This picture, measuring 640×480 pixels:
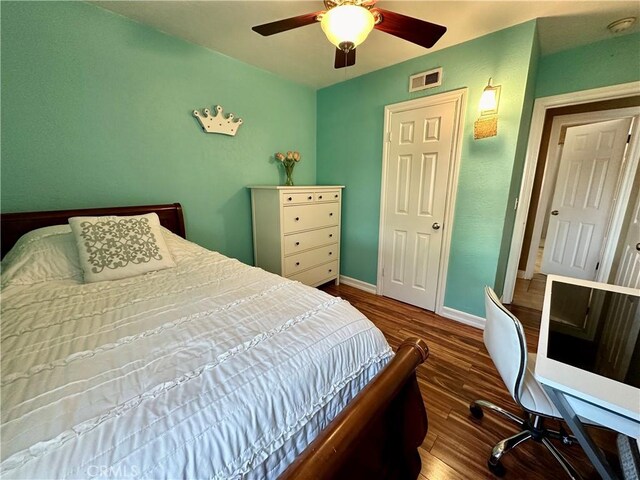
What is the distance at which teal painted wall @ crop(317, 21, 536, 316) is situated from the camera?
1.91 m

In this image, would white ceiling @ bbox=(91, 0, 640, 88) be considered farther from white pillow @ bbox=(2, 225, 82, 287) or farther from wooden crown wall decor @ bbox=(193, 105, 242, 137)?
white pillow @ bbox=(2, 225, 82, 287)

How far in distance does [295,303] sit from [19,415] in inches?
31.3

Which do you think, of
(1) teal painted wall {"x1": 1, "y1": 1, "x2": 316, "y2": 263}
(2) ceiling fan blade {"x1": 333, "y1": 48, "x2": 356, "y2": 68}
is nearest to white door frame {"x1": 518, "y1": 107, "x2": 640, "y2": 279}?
(2) ceiling fan blade {"x1": 333, "y1": 48, "x2": 356, "y2": 68}

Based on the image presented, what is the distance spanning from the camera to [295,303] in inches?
43.8

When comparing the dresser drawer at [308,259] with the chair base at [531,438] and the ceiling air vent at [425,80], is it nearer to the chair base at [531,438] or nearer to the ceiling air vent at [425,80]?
the ceiling air vent at [425,80]

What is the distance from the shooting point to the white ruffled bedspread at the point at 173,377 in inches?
20.5

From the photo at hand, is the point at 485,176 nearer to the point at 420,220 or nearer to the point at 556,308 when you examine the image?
the point at 420,220

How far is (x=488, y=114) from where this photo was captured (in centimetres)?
197

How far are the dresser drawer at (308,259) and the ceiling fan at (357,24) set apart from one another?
1.82 metres

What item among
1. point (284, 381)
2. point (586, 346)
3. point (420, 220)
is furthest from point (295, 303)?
point (420, 220)

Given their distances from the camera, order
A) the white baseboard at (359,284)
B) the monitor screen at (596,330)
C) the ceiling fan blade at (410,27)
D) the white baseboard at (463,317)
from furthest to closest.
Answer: the white baseboard at (359,284)
the white baseboard at (463,317)
the ceiling fan blade at (410,27)
the monitor screen at (596,330)

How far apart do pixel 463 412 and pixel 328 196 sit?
2.15 m

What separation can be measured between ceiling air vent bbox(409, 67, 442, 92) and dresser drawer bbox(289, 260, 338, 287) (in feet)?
6.51

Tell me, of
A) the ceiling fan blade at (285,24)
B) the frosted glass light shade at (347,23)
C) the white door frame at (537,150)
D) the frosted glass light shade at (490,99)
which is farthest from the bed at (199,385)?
the white door frame at (537,150)
